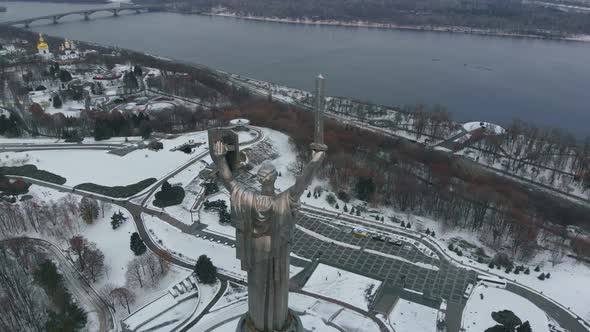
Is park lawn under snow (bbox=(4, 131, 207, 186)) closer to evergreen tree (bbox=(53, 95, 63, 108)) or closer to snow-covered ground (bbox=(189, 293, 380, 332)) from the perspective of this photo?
snow-covered ground (bbox=(189, 293, 380, 332))

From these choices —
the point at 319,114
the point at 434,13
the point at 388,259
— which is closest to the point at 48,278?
the point at 388,259

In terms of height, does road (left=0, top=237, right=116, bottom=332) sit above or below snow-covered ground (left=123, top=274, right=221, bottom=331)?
below

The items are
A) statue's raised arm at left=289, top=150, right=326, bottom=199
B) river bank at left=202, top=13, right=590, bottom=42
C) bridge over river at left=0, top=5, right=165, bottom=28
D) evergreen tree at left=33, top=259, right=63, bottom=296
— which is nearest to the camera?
statue's raised arm at left=289, top=150, right=326, bottom=199

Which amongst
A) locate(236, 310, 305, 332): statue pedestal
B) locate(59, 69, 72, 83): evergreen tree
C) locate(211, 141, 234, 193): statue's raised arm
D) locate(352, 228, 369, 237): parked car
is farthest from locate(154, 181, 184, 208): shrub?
locate(59, 69, 72, 83): evergreen tree

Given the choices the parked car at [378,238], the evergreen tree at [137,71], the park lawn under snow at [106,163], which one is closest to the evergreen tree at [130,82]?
the evergreen tree at [137,71]

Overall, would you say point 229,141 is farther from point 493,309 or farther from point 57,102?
point 57,102

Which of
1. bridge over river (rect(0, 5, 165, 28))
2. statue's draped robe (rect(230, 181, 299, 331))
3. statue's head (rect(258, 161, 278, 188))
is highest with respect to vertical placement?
statue's head (rect(258, 161, 278, 188))
